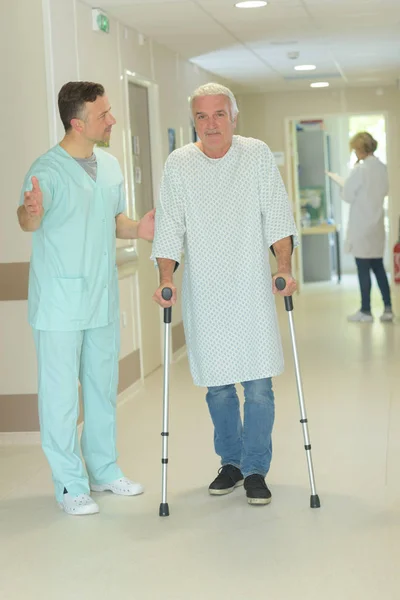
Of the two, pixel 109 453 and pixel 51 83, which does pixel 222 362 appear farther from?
pixel 51 83

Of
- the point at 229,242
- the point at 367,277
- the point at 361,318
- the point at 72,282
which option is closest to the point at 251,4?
the point at 229,242

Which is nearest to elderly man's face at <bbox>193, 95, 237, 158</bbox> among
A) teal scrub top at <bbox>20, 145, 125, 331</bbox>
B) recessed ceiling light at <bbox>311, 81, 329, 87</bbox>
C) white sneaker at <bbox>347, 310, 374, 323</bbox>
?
teal scrub top at <bbox>20, 145, 125, 331</bbox>

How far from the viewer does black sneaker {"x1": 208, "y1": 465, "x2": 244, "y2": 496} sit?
4.26 meters

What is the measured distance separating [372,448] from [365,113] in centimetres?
844

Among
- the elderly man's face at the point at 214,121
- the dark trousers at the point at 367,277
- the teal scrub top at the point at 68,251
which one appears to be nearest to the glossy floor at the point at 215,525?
the teal scrub top at the point at 68,251

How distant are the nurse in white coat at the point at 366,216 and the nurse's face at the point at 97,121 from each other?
580 cm

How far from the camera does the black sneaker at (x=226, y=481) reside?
14.0ft

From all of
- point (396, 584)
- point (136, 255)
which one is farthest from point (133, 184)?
point (396, 584)

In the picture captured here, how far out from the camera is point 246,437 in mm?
4176

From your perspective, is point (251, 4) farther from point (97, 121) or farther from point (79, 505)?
point (79, 505)

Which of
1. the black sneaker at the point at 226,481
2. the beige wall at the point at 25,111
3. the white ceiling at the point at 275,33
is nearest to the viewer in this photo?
the black sneaker at the point at 226,481

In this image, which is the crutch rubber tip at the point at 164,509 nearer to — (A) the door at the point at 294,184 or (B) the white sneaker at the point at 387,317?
(B) the white sneaker at the point at 387,317

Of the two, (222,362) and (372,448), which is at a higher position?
(222,362)

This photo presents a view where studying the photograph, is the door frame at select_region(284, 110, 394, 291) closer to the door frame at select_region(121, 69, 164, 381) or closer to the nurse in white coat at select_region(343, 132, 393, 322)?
the nurse in white coat at select_region(343, 132, 393, 322)
